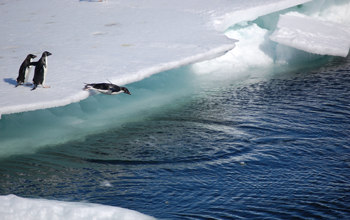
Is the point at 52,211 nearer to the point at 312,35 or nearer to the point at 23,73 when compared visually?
the point at 23,73

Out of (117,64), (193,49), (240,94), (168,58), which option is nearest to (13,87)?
(117,64)

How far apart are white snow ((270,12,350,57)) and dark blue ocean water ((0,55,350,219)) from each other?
1.13 meters

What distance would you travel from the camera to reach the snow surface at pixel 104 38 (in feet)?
17.3

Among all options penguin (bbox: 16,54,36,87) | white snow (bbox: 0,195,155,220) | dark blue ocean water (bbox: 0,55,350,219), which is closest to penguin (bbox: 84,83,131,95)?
dark blue ocean water (bbox: 0,55,350,219)

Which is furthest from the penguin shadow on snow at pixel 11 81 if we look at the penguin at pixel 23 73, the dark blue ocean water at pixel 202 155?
the dark blue ocean water at pixel 202 155

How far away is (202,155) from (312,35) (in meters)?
4.64

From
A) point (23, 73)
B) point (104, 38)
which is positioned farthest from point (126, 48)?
point (23, 73)

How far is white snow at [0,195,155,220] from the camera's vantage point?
2.94 metres

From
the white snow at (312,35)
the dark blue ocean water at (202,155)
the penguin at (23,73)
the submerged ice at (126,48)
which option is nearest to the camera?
the dark blue ocean water at (202,155)

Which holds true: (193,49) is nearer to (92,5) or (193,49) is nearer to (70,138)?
(70,138)

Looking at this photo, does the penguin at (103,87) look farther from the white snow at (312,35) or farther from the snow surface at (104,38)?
the white snow at (312,35)

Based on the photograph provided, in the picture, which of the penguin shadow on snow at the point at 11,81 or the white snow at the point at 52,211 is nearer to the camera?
the white snow at the point at 52,211

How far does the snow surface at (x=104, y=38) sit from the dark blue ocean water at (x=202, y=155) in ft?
1.77

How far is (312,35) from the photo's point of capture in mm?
7770
